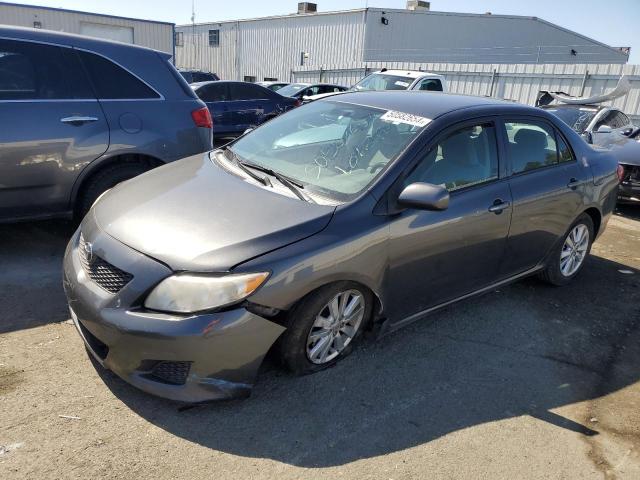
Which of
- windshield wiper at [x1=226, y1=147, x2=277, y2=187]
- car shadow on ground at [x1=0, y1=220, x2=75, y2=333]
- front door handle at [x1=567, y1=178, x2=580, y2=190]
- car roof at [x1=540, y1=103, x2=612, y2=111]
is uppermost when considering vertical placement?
car roof at [x1=540, y1=103, x2=612, y2=111]

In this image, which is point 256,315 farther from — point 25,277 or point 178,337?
point 25,277

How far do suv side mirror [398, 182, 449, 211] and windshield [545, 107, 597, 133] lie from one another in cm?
711

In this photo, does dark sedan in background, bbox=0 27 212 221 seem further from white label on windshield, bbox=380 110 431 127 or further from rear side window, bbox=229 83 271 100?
rear side window, bbox=229 83 271 100

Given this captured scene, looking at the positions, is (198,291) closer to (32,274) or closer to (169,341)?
(169,341)

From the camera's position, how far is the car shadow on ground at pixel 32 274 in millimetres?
3508

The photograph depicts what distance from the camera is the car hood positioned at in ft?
8.39

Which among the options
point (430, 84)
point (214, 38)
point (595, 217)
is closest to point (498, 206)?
Answer: point (595, 217)

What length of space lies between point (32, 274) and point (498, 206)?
11.9 feet

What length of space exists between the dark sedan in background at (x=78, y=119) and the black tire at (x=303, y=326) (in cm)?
272

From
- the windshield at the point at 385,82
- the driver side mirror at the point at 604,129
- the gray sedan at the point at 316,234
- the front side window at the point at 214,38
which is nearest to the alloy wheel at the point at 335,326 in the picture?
the gray sedan at the point at 316,234

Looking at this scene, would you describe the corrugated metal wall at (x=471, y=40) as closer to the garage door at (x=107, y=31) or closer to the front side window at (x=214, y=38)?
the garage door at (x=107, y=31)

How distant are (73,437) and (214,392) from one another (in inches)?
26.7

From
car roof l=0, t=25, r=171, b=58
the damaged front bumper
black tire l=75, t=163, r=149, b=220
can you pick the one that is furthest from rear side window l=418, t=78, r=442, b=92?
the damaged front bumper

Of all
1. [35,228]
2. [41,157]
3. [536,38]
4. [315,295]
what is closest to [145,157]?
[41,157]
